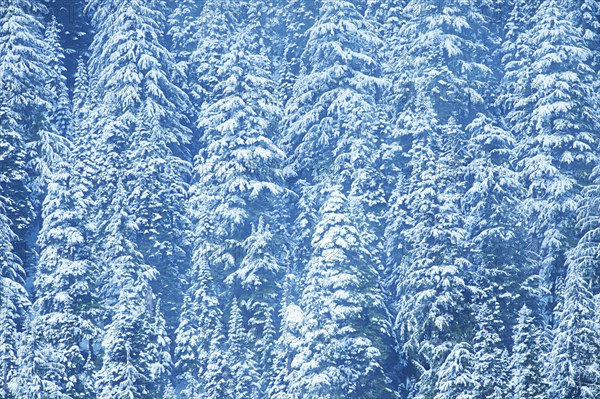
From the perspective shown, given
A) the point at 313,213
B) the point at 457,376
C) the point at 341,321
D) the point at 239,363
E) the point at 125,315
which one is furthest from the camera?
the point at 313,213

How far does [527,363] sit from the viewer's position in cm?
3341

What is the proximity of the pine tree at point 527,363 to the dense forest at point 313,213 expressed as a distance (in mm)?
82

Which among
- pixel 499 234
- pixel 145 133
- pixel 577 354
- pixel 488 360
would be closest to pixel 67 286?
pixel 145 133

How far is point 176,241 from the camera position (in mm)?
44875

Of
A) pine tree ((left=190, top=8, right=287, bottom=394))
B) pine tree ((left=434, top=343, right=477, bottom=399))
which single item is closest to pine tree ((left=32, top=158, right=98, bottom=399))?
pine tree ((left=190, top=8, right=287, bottom=394))

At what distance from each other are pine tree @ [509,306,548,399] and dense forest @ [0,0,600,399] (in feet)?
0.27

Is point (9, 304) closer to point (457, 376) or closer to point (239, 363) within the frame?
point (239, 363)

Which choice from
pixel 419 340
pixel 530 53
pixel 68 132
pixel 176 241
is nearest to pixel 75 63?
pixel 68 132

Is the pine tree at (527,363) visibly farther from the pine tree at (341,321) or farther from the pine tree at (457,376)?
the pine tree at (341,321)

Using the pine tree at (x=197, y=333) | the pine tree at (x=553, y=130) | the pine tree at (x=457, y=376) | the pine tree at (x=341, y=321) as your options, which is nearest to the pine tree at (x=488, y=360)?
the pine tree at (x=457, y=376)

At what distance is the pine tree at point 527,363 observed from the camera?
108 feet

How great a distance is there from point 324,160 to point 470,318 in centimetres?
1391

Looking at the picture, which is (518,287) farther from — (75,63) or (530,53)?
(75,63)

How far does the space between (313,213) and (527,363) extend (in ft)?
49.0
